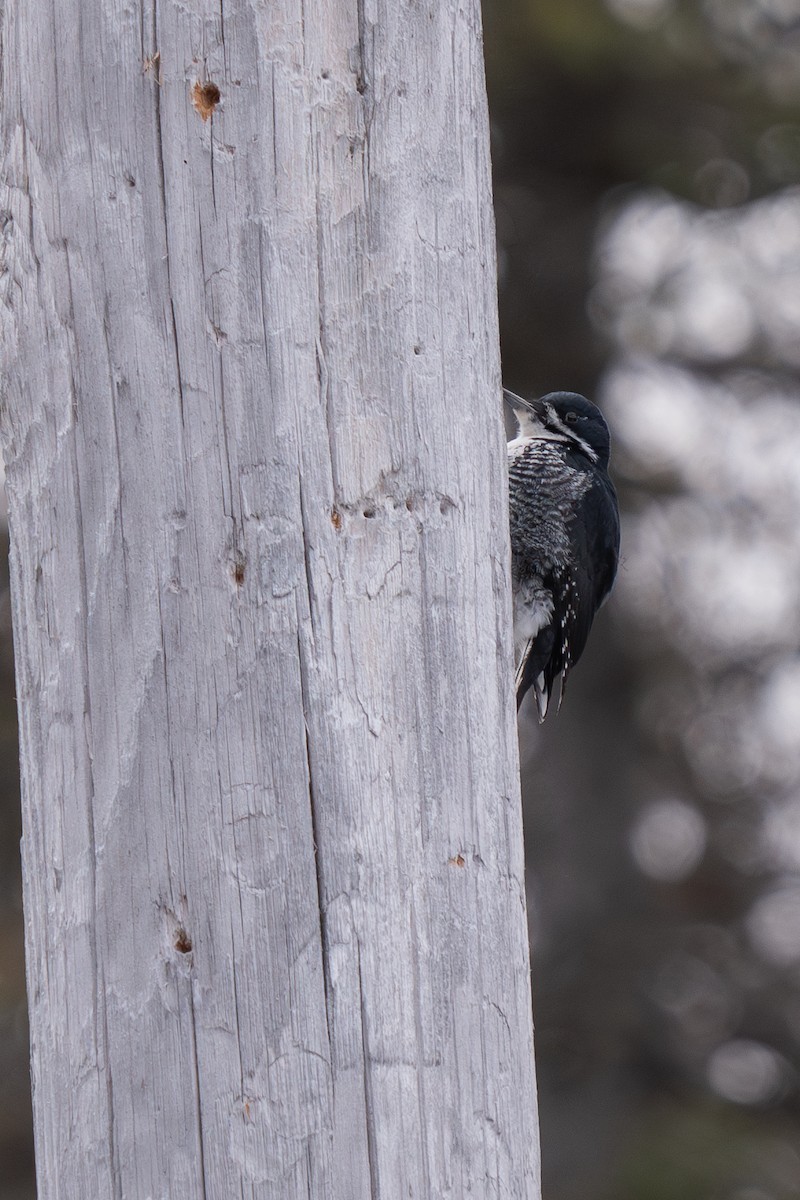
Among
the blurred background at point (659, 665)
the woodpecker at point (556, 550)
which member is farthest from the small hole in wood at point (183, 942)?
the blurred background at point (659, 665)

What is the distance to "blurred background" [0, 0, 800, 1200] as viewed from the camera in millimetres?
7160

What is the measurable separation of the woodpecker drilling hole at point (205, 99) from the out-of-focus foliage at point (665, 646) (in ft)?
19.8

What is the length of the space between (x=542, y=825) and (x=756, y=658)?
1787mm

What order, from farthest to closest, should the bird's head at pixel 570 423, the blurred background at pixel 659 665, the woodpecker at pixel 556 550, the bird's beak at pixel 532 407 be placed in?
the blurred background at pixel 659 665, the bird's beak at pixel 532 407, the bird's head at pixel 570 423, the woodpecker at pixel 556 550

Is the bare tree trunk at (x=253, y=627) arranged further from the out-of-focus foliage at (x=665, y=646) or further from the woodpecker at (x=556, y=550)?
the out-of-focus foliage at (x=665, y=646)

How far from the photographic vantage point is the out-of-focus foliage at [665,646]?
723 cm

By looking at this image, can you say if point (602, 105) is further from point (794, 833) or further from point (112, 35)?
point (112, 35)

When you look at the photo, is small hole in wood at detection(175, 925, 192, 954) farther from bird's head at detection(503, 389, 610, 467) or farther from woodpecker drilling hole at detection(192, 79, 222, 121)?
bird's head at detection(503, 389, 610, 467)

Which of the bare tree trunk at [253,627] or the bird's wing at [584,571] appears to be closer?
the bare tree trunk at [253,627]

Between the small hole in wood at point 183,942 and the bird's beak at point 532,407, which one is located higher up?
the bird's beak at point 532,407

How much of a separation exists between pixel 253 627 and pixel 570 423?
8.72 feet

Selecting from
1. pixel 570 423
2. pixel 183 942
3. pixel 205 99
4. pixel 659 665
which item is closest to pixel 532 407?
pixel 570 423

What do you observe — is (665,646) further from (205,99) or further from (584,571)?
(205,99)

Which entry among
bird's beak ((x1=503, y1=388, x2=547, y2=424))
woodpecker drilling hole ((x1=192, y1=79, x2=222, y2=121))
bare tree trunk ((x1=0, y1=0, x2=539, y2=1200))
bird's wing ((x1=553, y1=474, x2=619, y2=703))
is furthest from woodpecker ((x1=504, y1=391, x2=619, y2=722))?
woodpecker drilling hole ((x1=192, y1=79, x2=222, y2=121))
